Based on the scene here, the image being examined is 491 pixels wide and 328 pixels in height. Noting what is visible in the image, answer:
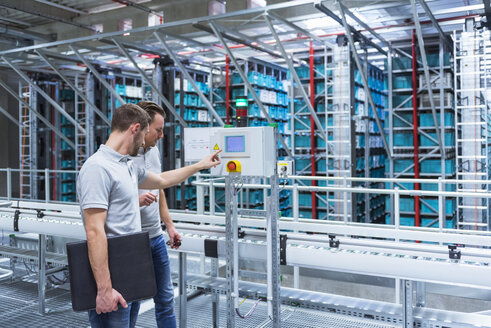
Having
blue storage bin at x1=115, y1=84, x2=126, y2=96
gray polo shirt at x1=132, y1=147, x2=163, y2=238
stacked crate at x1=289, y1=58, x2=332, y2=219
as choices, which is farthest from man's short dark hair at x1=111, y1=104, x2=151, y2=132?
blue storage bin at x1=115, y1=84, x2=126, y2=96

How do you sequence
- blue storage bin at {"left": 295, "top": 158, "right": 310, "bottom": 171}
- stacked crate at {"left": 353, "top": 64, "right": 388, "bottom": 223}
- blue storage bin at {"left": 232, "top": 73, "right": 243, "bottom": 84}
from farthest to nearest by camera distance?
blue storage bin at {"left": 232, "top": 73, "right": 243, "bottom": 84} < blue storage bin at {"left": 295, "top": 158, "right": 310, "bottom": 171} < stacked crate at {"left": 353, "top": 64, "right": 388, "bottom": 223}

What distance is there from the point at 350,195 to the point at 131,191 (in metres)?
6.99

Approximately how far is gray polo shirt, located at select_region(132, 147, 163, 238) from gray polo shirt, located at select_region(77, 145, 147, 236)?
1.79ft

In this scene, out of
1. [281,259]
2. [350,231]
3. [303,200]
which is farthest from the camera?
[303,200]

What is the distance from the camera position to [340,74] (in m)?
8.95

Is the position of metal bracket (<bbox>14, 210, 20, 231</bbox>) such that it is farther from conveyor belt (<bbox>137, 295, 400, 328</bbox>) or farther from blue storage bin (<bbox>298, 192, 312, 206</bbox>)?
blue storage bin (<bbox>298, 192, 312, 206</bbox>)

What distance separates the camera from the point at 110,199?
268 cm

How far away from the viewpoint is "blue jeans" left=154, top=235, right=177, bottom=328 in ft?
11.4

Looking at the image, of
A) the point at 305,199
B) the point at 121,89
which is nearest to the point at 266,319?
the point at 305,199

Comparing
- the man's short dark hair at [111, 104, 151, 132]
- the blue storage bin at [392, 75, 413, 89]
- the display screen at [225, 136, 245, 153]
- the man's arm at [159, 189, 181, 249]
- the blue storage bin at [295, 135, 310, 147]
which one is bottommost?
the man's arm at [159, 189, 181, 249]

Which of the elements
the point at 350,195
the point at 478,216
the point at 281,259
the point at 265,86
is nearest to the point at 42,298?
the point at 281,259

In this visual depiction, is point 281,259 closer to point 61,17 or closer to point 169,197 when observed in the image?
point 169,197

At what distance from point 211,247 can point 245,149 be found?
91 cm

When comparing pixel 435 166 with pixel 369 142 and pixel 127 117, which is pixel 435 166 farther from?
pixel 127 117
